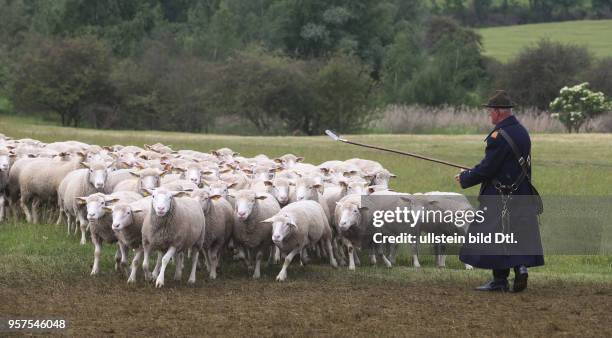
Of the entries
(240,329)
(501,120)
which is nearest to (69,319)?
(240,329)

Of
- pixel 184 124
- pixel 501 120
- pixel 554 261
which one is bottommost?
pixel 184 124

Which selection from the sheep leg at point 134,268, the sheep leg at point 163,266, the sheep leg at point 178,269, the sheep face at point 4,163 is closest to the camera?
the sheep leg at point 163,266

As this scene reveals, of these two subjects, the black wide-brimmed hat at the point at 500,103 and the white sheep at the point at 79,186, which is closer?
the black wide-brimmed hat at the point at 500,103

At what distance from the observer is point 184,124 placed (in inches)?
2359

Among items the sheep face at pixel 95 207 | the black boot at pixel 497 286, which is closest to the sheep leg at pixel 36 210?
the sheep face at pixel 95 207

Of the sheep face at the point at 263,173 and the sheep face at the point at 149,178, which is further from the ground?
the sheep face at the point at 149,178

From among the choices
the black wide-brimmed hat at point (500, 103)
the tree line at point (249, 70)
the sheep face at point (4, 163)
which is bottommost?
the tree line at point (249, 70)

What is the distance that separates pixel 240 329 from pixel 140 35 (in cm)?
6908

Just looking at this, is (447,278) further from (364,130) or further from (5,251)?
(364,130)

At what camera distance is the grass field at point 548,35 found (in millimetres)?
96750

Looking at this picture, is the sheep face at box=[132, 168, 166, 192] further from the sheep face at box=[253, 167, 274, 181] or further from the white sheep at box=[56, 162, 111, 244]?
the sheep face at box=[253, 167, 274, 181]

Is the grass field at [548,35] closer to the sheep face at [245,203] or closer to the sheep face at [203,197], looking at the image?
the sheep face at [245,203]

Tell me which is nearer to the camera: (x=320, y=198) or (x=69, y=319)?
(x=69, y=319)

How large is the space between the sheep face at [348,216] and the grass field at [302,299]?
2.18ft
